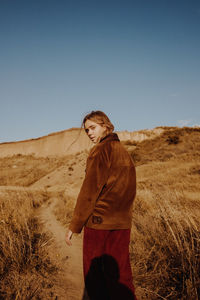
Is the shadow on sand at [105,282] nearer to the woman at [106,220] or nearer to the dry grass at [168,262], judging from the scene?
the woman at [106,220]

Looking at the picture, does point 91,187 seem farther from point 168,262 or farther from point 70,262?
point 70,262

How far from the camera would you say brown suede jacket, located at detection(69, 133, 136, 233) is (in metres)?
1.42

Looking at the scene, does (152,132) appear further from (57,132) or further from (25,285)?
(25,285)

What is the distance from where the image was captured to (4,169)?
4088 cm

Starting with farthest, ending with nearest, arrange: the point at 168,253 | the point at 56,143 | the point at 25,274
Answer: the point at 56,143
the point at 168,253
the point at 25,274

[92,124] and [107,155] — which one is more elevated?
[92,124]

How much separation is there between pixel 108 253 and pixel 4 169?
1762 inches

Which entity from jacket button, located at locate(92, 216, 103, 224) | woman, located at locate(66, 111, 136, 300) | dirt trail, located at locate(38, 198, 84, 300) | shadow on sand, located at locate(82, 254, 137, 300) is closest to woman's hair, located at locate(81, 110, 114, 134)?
woman, located at locate(66, 111, 136, 300)

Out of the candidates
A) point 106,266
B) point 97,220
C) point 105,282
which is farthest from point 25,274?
point 97,220

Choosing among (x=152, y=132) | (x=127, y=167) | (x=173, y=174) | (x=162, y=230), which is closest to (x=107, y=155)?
(x=127, y=167)

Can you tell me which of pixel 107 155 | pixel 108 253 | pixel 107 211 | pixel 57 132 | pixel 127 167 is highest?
pixel 57 132

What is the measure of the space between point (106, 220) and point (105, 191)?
0.73 ft

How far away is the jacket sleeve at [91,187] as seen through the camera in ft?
4.63

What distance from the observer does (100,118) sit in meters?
1.70
